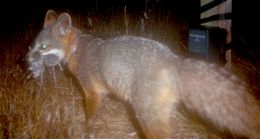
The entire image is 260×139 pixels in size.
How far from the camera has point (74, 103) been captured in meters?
A: 5.89

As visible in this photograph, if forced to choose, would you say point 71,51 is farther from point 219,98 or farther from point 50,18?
point 219,98

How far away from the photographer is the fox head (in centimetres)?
538

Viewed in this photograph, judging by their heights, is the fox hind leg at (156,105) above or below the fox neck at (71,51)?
below

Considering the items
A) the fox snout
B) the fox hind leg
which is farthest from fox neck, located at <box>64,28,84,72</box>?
the fox hind leg

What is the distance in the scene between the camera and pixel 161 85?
4.33 m

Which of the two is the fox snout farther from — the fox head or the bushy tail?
the bushy tail

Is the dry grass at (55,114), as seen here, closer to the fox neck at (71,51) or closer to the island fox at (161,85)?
the island fox at (161,85)

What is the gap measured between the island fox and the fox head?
14mm

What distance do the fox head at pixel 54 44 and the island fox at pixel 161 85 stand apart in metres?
0.01

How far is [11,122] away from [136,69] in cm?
164

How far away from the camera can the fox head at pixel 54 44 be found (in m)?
5.38

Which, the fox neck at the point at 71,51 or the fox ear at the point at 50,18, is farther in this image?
the fox ear at the point at 50,18

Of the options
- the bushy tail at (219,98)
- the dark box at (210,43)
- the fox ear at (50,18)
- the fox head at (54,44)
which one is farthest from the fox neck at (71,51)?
the bushy tail at (219,98)

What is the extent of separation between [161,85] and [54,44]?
5.73 feet
